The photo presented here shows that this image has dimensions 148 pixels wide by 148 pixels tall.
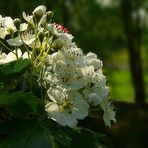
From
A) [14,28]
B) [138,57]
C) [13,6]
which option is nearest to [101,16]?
[138,57]

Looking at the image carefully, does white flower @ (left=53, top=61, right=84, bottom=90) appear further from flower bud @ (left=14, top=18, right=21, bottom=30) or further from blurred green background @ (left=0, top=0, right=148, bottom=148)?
blurred green background @ (left=0, top=0, right=148, bottom=148)

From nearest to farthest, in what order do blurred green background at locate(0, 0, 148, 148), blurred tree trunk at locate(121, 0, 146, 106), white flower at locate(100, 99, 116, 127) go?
white flower at locate(100, 99, 116, 127) < blurred green background at locate(0, 0, 148, 148) < blurred tree trunk at locate(121, 0, 146, 106)

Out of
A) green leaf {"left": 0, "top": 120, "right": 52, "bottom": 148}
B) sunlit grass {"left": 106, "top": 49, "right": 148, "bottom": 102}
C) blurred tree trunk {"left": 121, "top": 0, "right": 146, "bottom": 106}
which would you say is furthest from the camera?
blurred tree trunk {"left": 121, "top": 0, "right": 146, "bottom": 106}

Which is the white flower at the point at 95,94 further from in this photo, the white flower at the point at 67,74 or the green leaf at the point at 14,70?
the green leaf at the point at 14,70

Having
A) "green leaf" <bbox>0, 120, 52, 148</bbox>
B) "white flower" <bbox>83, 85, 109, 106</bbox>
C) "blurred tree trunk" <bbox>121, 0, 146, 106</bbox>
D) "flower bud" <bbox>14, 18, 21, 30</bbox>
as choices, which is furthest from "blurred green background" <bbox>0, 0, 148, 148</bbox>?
"green leaf" <bbox>0, 120, 52, 148</bbox>

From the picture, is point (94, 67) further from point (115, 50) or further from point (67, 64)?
point (115, 50)

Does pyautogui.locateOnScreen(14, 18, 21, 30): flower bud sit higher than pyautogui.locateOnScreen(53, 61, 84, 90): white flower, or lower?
higher

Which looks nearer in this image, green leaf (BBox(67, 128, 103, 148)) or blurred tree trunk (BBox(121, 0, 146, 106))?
green leaf (BBox(67, 128, 103, 148))

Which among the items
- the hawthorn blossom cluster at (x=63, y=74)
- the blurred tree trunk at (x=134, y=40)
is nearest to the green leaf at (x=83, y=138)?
the hawthorn blossom cluster at (x=63, y=74)
